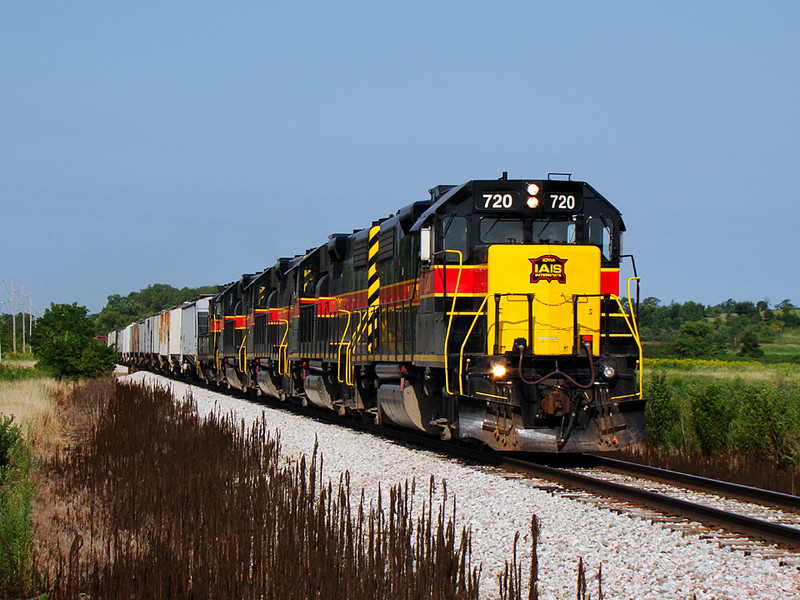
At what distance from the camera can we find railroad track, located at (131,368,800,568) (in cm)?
643

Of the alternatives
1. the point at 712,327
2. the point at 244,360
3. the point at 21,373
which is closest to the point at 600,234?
the point at 244,360

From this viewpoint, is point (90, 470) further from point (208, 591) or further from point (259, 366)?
point (259, 366)

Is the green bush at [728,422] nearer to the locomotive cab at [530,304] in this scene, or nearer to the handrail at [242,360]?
the locomotive cab at [530,304]

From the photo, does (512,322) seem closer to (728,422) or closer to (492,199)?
(492,199)

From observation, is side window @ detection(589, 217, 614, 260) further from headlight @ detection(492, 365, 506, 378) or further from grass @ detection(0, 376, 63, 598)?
grass @ detection(0, 376, 63, 598)

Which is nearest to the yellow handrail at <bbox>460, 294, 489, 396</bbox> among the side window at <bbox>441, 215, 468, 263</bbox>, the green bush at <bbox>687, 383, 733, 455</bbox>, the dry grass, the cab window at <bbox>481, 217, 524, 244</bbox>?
the side window at <bbox>441, 215, 468, 263</bbox>

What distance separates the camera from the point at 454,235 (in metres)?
10.9

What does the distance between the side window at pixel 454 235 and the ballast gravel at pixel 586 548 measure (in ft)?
8.84

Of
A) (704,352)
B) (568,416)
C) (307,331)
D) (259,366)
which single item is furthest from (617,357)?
(704,352)

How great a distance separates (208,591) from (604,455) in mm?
8346

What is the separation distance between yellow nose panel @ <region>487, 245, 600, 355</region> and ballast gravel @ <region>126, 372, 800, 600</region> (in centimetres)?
179

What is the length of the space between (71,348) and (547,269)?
89.1ft

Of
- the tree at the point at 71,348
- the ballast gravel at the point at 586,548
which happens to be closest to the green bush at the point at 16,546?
the ballast gravel at the point at 586,548

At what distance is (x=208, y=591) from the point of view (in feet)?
15.5
